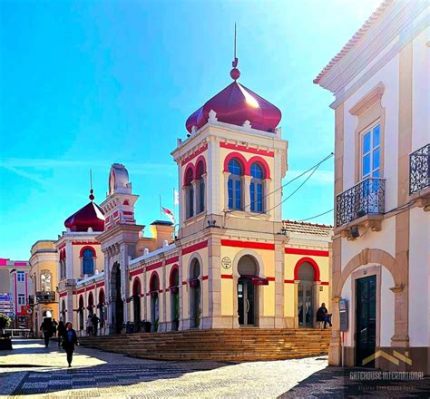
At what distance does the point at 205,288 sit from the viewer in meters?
23.4

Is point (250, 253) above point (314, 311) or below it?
above

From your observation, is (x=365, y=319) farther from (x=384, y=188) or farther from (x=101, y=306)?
(x=101, y=306)

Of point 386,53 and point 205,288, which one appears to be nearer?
point 386,53

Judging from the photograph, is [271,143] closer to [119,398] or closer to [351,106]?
[351,106]

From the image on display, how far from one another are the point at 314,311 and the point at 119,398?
1850 cm

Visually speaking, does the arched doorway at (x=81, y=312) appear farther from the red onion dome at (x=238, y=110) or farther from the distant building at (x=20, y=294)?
the distant building at (x=20, y=294)

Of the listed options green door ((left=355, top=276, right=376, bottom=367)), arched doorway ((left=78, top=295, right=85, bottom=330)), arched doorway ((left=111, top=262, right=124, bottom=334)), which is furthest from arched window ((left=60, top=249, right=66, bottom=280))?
green door ((left=355, top=276, right=376, bottom=367))

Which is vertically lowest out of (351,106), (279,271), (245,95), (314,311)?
(314,311)

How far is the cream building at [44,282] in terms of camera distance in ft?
170

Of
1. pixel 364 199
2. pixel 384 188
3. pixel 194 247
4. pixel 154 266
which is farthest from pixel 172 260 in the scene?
pixel 384 188

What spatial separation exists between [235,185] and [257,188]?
47.5 inches

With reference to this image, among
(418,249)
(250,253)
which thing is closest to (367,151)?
(418,249)

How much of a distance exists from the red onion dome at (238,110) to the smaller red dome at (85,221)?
881 inches

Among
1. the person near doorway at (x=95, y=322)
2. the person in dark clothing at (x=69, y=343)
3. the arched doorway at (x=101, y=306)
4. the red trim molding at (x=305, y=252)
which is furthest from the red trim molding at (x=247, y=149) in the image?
the arched doorway at (x=101, y=306)
